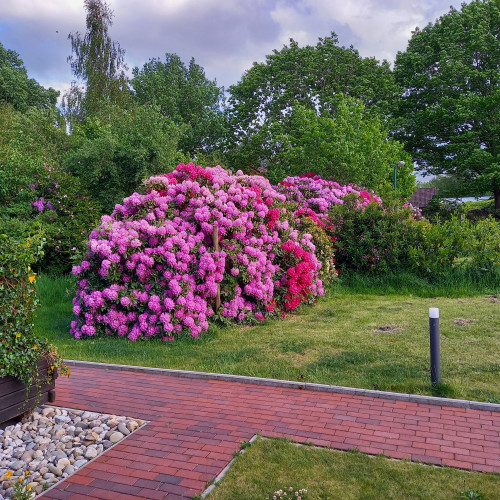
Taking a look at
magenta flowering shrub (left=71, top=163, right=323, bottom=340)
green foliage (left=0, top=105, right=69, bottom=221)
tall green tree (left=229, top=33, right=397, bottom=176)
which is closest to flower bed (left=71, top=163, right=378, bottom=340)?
magenta flowering shrub (left=71, top=163, right=323, bottom=340)

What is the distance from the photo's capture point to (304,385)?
551 cm

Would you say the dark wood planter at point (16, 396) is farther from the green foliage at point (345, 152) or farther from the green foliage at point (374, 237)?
the green foliage at point (345, 152)

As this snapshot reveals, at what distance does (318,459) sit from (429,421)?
135cm

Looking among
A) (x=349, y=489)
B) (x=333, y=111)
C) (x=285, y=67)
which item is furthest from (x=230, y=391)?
(x=285, y=67)

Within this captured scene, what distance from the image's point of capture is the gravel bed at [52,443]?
12.3ft

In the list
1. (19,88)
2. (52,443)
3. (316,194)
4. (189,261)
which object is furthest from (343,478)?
(19,88)

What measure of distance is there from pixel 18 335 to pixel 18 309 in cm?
24

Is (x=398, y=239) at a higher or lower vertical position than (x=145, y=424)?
higher

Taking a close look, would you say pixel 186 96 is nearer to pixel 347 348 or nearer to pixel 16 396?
pixel 347 348

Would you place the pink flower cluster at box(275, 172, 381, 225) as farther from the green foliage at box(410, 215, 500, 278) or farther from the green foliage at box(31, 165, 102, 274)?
the green foliage at box(31, 165, 102, 274)

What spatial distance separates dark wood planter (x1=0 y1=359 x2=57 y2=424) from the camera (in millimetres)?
4469

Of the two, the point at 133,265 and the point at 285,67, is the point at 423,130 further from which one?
the point at 133,265

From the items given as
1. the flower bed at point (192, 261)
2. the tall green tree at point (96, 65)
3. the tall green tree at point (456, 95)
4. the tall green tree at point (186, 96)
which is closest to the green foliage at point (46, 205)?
the flower bed at point (192, 261)

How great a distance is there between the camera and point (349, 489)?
3393mm
